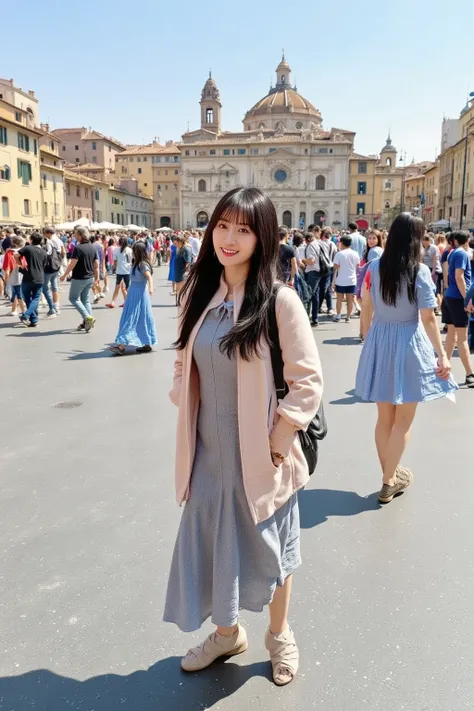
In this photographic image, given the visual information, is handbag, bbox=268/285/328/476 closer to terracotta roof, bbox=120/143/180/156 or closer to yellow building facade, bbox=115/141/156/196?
yellow building facade, bbox=115/141/156/196

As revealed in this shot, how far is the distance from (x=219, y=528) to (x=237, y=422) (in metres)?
0.39

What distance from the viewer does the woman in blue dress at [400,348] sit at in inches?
145

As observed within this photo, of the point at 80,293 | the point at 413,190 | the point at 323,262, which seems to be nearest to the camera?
the point at 80,293

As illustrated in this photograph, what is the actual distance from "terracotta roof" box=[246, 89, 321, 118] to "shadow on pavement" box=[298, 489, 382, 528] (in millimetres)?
100725

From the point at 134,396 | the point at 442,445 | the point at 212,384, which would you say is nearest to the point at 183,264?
the point at 134,396

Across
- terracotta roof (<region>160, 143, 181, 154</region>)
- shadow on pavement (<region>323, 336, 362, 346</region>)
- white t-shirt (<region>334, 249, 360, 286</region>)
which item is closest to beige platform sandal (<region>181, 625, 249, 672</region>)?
shadow on pavement (<region>323, 336, 362, 346</region>)

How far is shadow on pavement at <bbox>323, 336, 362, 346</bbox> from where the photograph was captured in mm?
9688

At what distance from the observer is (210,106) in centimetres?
9981

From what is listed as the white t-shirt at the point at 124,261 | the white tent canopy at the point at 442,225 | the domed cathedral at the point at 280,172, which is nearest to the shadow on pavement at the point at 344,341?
the white t-shirt at the point at 124,261

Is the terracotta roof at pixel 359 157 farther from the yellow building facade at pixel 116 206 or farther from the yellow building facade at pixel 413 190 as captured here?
the yellow building facade at pixel 116 206

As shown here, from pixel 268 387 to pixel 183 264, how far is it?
12.1 metres

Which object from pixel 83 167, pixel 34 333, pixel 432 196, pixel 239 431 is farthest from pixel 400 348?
pixel 83 167

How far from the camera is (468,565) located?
10.1 ft

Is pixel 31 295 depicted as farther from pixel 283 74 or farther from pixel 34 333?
pixel 283 74
